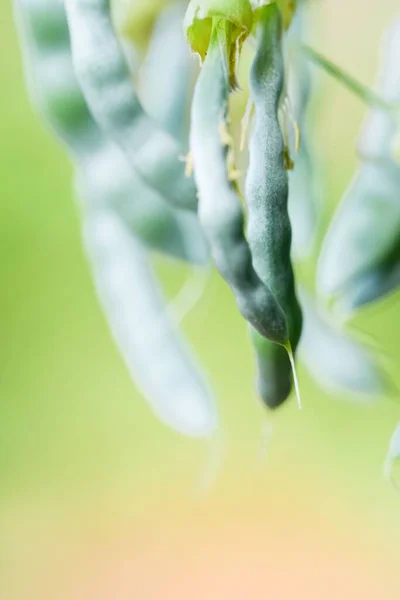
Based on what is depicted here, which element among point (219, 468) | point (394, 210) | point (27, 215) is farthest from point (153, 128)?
point (219, 468)

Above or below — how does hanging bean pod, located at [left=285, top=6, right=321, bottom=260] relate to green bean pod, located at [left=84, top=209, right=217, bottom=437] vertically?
above

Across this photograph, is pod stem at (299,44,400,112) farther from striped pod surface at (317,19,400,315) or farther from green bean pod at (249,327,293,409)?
green bean pod at (249,327,293,409)

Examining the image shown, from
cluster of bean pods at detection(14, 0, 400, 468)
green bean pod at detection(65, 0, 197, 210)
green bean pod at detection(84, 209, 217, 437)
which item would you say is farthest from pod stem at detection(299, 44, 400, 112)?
A: green bean pod at detection(84, 209, 217, 437)

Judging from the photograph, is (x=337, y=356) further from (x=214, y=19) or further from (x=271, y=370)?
(x=214, y=19)

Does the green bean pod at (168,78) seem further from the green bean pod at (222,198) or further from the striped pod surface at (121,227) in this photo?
the green bean pod at (222,198)

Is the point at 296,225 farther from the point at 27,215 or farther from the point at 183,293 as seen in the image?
the point at 27,215

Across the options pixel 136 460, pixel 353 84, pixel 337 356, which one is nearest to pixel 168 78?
pixel 353 84
